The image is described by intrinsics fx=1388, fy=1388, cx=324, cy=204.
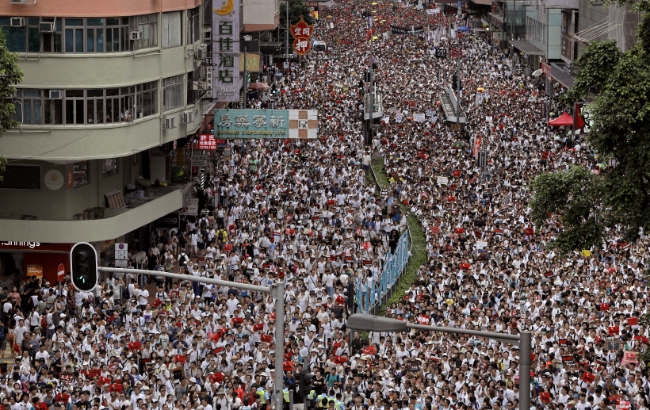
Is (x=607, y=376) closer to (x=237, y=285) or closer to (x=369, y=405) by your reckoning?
(x=369, y=405)

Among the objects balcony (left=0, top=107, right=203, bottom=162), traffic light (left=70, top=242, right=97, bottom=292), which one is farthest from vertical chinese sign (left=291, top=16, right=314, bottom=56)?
traffic light (left=70, top=242, right=97, bottom=292)

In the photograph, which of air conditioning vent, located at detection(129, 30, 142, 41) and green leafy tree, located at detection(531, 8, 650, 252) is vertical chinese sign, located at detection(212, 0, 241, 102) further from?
green leafy tree, located at detection(531, 8, 650, 252)

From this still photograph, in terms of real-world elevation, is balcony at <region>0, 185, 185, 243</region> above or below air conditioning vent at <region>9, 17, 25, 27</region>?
below

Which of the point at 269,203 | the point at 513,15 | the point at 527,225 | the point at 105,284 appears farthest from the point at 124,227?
the point at 513,15

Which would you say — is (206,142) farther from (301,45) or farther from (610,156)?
(301,45)

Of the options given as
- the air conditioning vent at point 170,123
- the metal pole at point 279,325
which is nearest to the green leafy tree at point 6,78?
the air conditioning vent at point 170,123

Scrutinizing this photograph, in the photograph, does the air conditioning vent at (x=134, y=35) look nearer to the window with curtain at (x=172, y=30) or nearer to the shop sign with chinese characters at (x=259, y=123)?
the window with curtain at (x=172, y=30)
